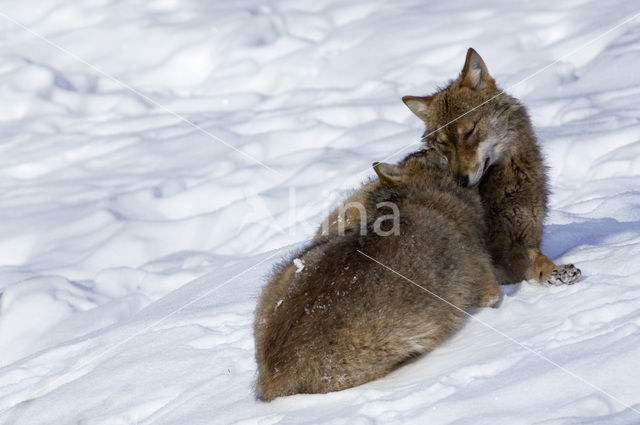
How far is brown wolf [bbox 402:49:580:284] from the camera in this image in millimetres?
5066

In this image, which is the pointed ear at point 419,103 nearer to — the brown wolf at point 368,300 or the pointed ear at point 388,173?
the pointed ear at point 388,173

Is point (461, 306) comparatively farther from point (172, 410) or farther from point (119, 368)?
point (119, 368)

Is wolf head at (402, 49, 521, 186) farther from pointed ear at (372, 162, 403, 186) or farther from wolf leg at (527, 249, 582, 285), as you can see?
wolf leg at (527, 249, 582, 285)

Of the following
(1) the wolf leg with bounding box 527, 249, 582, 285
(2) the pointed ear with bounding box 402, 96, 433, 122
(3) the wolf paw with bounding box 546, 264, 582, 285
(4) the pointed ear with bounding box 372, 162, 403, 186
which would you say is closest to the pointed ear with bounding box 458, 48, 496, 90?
(2) the pointed ear with bounding box 402, 96, 433, 122

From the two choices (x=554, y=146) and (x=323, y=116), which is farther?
(x=323, y=116)

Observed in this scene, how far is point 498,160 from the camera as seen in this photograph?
5344 mm

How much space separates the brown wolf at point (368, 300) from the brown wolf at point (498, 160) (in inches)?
18.8

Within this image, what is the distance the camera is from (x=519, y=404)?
118 inches

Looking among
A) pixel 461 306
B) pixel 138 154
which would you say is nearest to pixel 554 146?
pixel 461 306

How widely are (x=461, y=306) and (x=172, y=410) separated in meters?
1.69

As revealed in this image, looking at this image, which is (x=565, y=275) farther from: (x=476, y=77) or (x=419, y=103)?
(x=419, y=103)

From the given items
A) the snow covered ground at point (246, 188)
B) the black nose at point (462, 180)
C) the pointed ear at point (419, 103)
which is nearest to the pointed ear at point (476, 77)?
the pointed ear at point (419, 103)

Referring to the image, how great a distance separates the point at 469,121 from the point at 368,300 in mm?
2180

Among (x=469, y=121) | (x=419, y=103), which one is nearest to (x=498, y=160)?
(x=469, y=121)
